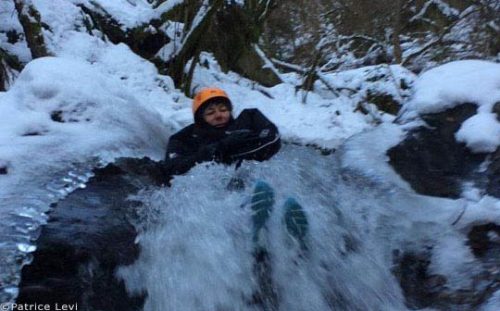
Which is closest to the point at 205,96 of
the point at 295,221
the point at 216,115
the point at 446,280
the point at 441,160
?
the point at 216,115

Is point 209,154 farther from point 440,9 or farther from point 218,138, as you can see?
point 440,9

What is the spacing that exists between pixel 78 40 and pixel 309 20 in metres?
6.41

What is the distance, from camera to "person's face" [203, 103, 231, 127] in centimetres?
404

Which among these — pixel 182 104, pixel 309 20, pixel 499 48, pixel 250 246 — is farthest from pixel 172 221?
pixel 309 20

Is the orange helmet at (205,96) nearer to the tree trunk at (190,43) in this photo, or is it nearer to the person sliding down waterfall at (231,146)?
the person sliding down waterfall at (231,146)

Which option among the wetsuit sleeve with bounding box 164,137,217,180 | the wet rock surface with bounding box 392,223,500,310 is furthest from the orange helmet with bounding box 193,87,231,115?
the wet rock surface with bounding box 392,223,500,310

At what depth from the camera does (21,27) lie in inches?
248

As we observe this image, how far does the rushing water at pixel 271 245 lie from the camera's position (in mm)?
2955

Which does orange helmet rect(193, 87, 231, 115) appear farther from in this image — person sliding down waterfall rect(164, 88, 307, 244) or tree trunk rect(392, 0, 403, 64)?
tree trunk rect(392, 0, 403, 64)

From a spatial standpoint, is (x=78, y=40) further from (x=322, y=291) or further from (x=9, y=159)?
(x=322, y=291)

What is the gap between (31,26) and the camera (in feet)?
18.8

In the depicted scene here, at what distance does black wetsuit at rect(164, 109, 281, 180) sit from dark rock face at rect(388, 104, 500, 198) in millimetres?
1116

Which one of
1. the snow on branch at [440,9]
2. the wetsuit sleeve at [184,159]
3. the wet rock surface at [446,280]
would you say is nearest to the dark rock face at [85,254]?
the wetsuit sleeve at [184,159]

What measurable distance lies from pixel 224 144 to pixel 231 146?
0.05 metres
